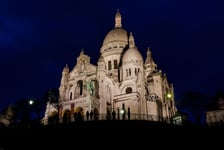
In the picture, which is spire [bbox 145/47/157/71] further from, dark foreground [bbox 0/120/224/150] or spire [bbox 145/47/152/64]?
dark foreground [bbox 0/120/224/150]

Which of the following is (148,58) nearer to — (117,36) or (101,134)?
(117,36)

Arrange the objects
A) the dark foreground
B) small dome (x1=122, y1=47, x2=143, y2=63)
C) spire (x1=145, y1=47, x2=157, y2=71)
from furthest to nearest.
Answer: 1. spire (x1=145, y1=47, x2=157, y2=71)
2. small dome (x1=122, y1=47, x2=143, y2=63)
3. the dark foreground

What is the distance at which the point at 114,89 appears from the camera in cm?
5728

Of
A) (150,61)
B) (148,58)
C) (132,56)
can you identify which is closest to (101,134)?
(132,56)

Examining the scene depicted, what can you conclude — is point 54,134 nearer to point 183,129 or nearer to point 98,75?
point 183,129

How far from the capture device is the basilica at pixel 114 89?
5146 centimetres

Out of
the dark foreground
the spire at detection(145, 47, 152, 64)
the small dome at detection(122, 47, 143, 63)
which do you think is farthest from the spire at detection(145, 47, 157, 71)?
the dark foreground

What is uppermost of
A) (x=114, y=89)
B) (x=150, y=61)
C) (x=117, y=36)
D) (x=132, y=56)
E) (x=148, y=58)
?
(x=117, y=36)

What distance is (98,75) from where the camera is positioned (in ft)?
179

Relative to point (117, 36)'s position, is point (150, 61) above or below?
below

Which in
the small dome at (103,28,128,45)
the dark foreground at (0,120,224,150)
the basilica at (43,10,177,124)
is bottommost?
the dark foreground at (0,120,224,150)

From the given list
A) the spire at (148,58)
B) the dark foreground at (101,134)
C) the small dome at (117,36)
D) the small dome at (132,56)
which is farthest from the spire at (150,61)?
the dark foreground at (101,134)

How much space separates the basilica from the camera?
169 feet

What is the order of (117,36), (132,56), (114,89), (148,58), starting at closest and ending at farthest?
1. (114,89)
2. (132,56)
3. (117,36)
4. (148,58)
